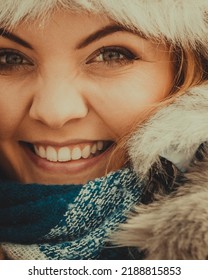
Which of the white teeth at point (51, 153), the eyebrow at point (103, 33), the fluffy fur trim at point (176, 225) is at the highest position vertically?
the eyebrow at point (103, 33)

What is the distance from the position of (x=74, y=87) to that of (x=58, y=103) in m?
0.04

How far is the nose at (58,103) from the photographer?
83 centimetres

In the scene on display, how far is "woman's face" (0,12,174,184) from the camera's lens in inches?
32.2

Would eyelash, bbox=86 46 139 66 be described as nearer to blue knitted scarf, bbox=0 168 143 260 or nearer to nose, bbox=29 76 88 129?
nose, bbox=29 76 88 129

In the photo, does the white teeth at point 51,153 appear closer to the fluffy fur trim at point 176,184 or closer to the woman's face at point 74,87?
the woman's face at point 74,87

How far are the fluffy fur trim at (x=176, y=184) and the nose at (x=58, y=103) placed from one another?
0.38 ft

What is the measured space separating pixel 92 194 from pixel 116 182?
0.05 m

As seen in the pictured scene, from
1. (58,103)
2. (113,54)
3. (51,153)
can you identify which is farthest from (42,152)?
(113,54)

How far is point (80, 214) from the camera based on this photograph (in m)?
0.84

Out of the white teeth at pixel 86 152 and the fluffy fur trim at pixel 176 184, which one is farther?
the white teeth at pixel 86 152

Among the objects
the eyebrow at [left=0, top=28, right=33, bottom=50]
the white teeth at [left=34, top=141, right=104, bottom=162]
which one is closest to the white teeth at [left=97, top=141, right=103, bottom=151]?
the white teeth at [left=34, top=141, right=104, bottom=162]

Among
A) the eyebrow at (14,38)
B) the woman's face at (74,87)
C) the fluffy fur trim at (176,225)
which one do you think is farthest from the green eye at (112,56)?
the fluffy fur trim at (176,225)

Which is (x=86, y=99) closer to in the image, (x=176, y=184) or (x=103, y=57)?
(x=103, y=57)
